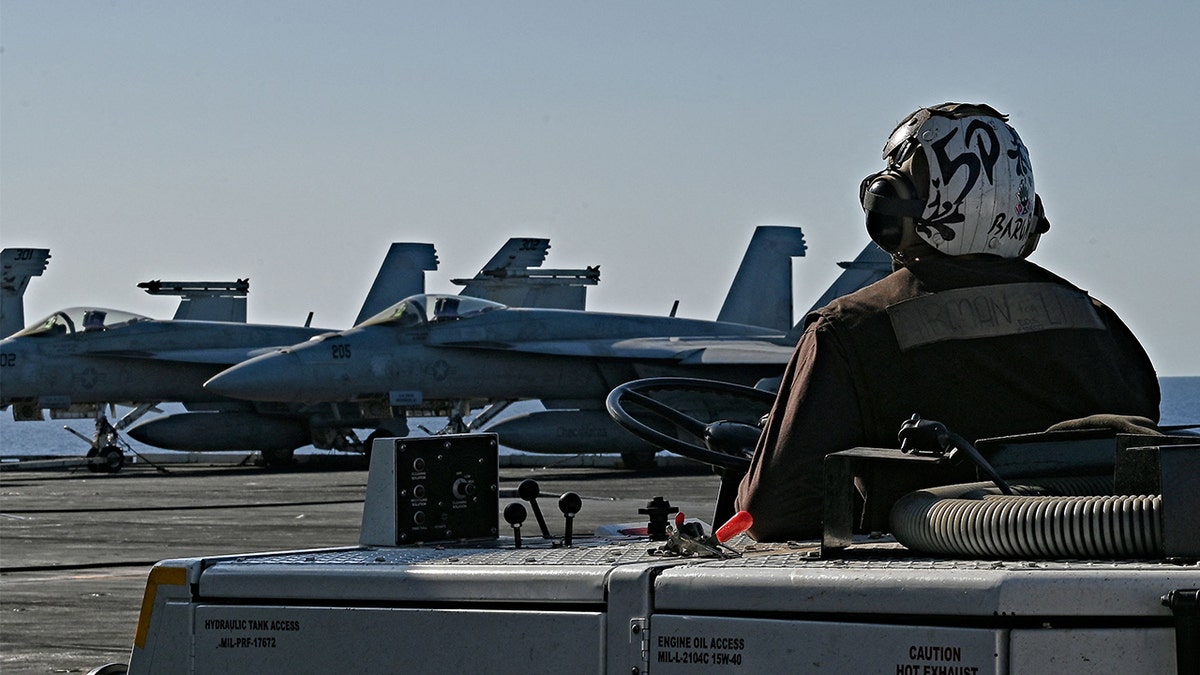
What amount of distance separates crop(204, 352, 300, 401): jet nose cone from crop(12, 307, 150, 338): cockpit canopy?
17.7 feet

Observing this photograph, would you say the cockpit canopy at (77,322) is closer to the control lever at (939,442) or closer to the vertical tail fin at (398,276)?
the vertical tail fin at (398,276)

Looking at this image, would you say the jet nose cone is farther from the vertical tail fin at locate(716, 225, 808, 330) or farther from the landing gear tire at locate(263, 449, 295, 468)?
the vertical tail fin at locate(716, 225, 808, 330)

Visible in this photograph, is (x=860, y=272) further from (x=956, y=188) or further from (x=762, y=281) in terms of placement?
(x=956, y=188)

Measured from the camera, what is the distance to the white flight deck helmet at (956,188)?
3760mm

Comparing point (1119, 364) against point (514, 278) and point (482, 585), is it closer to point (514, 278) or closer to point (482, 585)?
point (482, 585)

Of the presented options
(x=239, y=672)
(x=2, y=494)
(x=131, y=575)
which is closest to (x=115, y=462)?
(x=2, y=494)

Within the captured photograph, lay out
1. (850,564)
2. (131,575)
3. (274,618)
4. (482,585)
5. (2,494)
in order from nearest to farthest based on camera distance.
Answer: (850,564) < (482,585) < (274,618) < (131,575) < (2,494)

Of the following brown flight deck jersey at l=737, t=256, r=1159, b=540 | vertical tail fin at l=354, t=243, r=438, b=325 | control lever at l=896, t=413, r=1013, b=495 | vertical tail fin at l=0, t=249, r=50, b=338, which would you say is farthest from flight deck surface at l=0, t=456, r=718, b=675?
vertical tail fin at l=0, t=249, r=50, b=338

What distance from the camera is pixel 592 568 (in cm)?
286

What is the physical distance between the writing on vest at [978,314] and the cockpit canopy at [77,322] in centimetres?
3392

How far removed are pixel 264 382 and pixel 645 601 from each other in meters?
29.4

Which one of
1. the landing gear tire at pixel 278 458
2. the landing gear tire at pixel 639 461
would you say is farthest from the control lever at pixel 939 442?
the landing gear tire at pixel 278 458

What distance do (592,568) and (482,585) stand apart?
0.21 m

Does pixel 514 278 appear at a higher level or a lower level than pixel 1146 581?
higher
